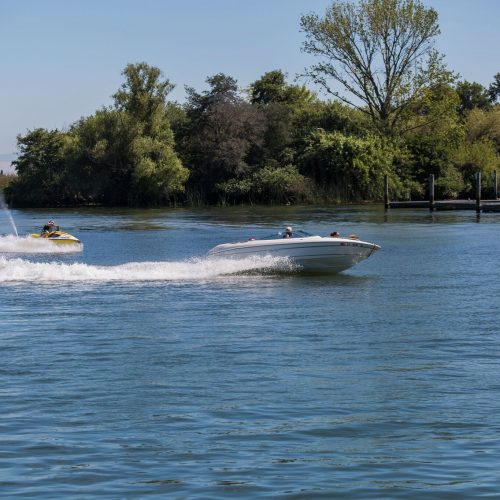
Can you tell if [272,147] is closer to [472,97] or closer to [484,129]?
[484,129]

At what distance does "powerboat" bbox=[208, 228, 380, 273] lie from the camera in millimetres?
34594

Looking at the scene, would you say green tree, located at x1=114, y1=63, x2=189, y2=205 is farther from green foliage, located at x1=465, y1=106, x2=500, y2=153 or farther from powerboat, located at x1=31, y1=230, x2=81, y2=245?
powerboat, located at x1=31, y1=230, x2=81, y2=245

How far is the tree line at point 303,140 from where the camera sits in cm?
9644

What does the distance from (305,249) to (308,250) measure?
0.11 m

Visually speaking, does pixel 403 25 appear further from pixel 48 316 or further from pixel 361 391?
pixel 361 391

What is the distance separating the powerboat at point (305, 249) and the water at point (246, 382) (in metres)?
0.63

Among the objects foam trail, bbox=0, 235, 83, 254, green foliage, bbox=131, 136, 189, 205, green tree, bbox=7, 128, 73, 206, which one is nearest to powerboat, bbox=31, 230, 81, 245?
foam trail, bbox=0, 235, 83, 254

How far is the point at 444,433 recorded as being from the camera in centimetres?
1470

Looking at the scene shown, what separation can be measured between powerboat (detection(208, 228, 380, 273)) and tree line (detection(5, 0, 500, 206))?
201 feet

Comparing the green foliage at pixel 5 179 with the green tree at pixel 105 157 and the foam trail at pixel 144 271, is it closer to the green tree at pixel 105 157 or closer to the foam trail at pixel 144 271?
the green tree at pixel 105 157

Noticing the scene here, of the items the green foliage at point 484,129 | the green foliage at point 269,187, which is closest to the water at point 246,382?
the green foliage at point 269,187

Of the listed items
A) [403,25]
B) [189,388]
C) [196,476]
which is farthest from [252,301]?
[403,25]

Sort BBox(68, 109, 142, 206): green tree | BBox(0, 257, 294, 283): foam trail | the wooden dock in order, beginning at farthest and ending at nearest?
BBox(68, 109, 142, 206): green tree, the wooden dock, BBox(0, 257, 294, 283): foam trail

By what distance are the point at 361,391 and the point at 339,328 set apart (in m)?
6.91
